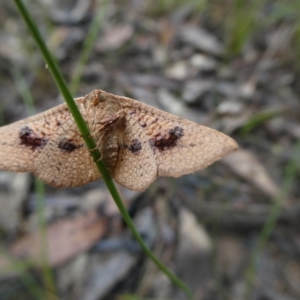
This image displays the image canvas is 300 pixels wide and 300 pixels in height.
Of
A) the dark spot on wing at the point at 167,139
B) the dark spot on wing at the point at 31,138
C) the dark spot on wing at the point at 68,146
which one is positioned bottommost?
the dark spot on wing at the point at 167,139

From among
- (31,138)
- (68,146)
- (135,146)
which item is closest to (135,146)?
(135,146)

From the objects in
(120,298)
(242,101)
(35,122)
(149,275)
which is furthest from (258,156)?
(35,122)

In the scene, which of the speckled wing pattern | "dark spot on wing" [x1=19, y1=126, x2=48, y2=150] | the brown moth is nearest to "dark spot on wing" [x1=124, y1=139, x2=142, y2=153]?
the brown moth

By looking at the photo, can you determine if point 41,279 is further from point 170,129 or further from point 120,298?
point 170,129

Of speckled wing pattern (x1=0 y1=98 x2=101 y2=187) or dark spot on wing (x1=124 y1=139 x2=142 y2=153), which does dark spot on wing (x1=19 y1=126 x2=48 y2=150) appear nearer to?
speckled wing pattern (x1=0 y1=98 x2=101 y2=187)

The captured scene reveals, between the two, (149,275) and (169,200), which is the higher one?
(169,200)

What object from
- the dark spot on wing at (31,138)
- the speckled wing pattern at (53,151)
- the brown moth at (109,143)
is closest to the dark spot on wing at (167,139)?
the brown moth at (109,143)

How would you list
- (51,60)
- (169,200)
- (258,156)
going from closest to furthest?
(51,60)
(169,200)
(258,156)

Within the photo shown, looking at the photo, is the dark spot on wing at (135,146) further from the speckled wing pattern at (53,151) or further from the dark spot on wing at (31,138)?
the dark spot on wing at (31,138)

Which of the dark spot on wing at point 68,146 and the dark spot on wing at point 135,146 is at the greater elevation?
the dark spot on wing at point 68,146
